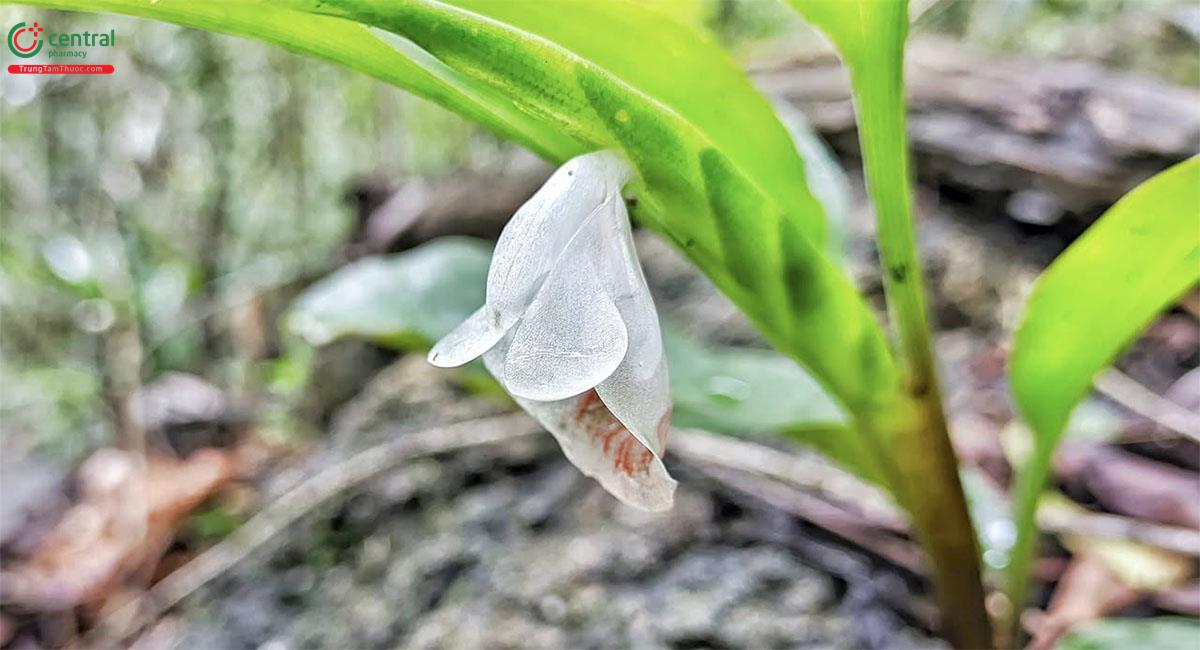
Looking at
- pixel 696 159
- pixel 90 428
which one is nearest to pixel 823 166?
pixel 696 159

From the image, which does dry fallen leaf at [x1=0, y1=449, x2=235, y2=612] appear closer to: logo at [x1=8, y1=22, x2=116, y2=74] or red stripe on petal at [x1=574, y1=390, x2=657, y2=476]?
logo at [x1=8, y1=22, x2=116, y2=74]

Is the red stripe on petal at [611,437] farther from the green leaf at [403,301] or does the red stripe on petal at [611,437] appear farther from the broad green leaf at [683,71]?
the green leaf at [403,301]

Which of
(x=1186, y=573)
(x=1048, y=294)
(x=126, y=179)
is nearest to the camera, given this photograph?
(x=1048, y=294)

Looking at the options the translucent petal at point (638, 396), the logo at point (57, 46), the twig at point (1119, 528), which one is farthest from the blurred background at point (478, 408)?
the translucent petal at point (638, 396)

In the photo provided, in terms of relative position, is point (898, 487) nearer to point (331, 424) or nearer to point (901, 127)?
point (901, 127)

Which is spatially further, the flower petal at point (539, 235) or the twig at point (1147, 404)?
the twig at point (1147, 404)

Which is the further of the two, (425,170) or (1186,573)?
(425,170)

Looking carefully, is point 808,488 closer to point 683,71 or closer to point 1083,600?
point 1083,600

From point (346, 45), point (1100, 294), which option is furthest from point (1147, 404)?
point (346, 45)
